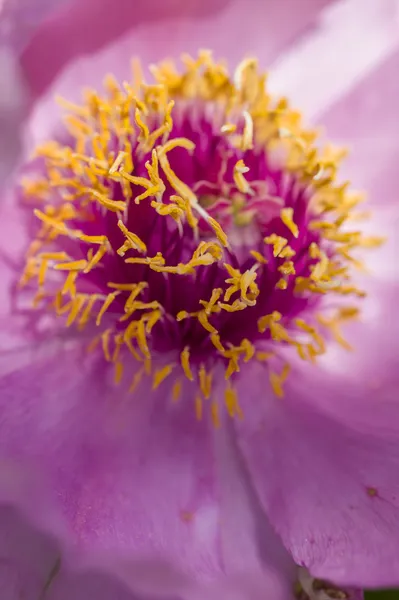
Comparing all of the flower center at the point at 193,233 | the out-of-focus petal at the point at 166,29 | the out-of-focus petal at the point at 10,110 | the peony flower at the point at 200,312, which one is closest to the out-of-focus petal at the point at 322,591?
the peony flower at the point at 200,312

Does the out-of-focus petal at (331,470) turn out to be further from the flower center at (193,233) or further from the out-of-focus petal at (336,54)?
the out-of-focus petal at (336,54)

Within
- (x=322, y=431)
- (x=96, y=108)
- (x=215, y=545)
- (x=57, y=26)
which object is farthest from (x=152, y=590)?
(x=57, y=26)

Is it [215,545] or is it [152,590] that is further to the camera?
[215,545]

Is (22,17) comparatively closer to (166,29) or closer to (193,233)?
(166,29)

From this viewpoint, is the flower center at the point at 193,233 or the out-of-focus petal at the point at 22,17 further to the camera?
the out-of-focus petal at the point at 22,17

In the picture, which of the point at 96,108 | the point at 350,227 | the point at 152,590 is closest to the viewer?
the point at 152,590

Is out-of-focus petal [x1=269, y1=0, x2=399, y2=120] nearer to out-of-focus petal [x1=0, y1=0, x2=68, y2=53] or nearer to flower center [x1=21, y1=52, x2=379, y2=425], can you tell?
flower center [x1=21, y1=52, x2=379, y2=425]

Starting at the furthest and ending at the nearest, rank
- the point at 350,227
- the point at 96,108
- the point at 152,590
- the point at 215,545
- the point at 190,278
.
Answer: the point at 350,227 < the point at 96,108 < the point at 190,278 < the point at 215,545 < the point at 152,590

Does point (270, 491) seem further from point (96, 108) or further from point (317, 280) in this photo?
point (96, 108)
